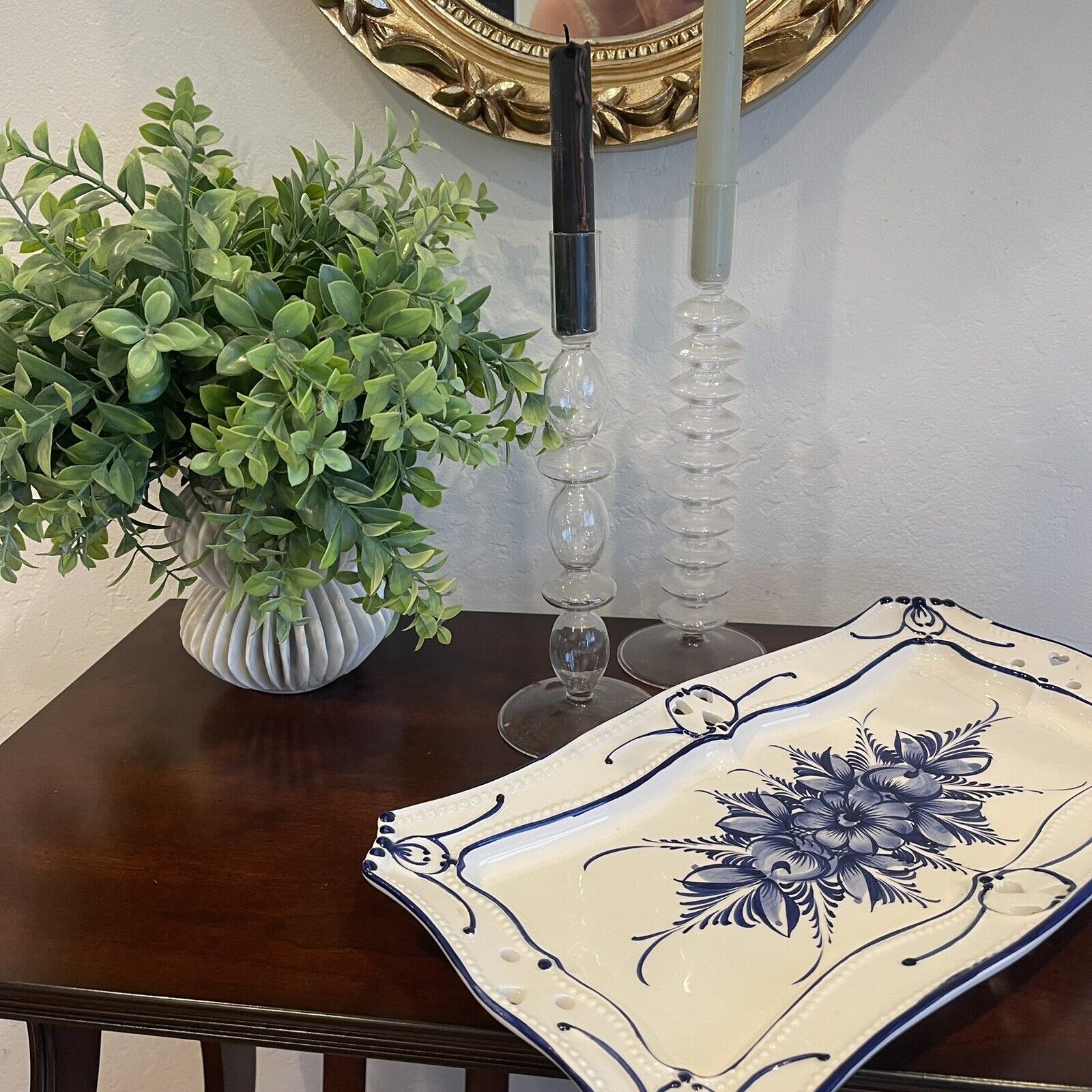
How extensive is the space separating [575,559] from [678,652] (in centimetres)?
13

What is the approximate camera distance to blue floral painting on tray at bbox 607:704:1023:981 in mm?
416

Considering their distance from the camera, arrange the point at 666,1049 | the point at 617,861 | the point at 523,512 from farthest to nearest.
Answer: the point at 523,512 → the point at 617,861 → the point at 666,1049

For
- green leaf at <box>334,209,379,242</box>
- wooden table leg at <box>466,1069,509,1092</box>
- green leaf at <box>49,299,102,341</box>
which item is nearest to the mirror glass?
green leaf at <box>334,209,379,242</box>

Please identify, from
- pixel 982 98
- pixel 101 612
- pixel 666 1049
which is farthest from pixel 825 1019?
pixel 101 612

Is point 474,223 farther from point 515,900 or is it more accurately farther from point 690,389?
point 515,900

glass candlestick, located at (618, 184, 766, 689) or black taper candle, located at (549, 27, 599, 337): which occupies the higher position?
black taper candle, located at (549, 27, 599, 337)

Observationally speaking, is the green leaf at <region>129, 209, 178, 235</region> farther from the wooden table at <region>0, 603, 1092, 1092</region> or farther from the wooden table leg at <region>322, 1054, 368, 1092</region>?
the wooden table leg at <region>322, 1054, 368, 1092</region>

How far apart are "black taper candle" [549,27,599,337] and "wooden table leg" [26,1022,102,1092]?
1.59 ft

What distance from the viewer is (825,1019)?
0.34 meters

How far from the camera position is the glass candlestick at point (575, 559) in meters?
0.54

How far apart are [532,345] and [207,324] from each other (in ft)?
0.89

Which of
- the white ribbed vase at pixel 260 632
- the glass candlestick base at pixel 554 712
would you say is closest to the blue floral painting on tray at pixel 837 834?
the glass candlestick base at pixel 554 712

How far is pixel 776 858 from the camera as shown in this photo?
0.45 meters

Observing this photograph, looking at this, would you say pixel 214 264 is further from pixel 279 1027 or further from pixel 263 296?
pixel 279 1027
